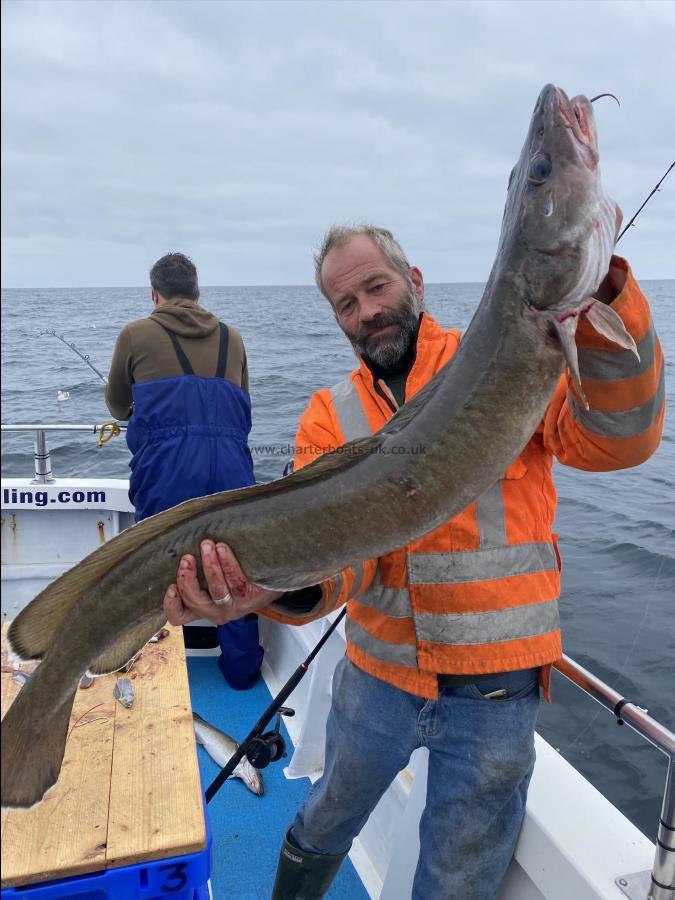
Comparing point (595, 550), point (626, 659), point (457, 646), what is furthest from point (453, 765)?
point (595, 550)

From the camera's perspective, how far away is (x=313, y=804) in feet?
8.53

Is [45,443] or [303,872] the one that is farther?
[45,443]

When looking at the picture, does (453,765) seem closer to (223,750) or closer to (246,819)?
(246,819)

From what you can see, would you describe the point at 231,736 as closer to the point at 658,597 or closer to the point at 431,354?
the point at 431,354

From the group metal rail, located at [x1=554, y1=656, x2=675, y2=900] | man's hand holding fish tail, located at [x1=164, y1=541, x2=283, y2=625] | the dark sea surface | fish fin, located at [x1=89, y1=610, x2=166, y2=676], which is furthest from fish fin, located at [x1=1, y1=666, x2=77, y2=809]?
metal rail, located at [x1=554, y1=656, x2=675, y2=900]

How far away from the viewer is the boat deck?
331 centimetres

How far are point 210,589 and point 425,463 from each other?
0.72 meters

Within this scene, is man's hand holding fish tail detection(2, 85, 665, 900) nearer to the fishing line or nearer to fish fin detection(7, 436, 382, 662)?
fish fin detection(7, 436, 382, 662)

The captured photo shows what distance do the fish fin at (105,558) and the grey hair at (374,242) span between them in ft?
3.59

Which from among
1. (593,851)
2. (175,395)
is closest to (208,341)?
(175,395)

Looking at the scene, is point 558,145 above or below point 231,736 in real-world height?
above

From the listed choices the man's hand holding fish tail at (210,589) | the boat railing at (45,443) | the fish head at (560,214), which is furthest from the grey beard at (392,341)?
the boat railing at (45,443)

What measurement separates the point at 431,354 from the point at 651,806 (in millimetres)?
4052

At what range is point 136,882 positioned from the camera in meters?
1.90
